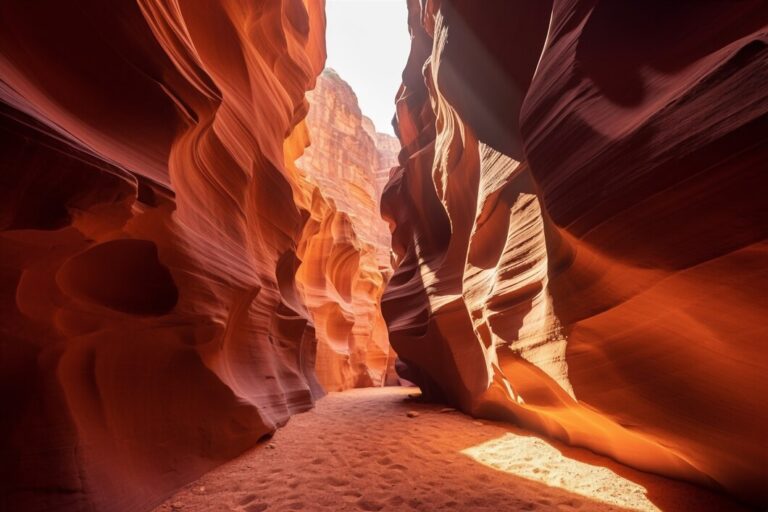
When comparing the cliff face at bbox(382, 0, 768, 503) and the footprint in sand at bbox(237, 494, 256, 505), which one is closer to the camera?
the cliff face at bbox(382, 0, 768, 503)

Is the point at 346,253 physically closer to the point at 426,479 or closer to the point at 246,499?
the point at 426,479

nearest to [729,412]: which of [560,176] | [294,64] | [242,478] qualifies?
[560,176]

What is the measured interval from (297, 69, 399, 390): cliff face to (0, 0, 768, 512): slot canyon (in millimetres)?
7732

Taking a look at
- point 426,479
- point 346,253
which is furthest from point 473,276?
point 346,253

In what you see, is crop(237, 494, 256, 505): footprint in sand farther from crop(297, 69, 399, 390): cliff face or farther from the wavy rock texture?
crop(297, 69, 399, 390): cliff face

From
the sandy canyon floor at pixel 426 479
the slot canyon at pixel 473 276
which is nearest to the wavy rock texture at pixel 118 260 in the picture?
the slot canyon at pixel 473 276

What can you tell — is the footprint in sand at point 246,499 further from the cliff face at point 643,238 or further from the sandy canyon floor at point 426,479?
the cliff face at point 643,238

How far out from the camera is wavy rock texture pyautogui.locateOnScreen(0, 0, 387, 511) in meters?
1.99

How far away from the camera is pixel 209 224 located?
3910 mm

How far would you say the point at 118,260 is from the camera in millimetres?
2816

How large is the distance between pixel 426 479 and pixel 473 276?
3.08 meters

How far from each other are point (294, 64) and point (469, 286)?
6615mm

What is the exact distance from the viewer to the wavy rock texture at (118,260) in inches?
78.2

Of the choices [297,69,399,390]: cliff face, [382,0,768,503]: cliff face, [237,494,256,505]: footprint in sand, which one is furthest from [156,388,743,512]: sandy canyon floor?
[297,69,399,390]: cliff face
